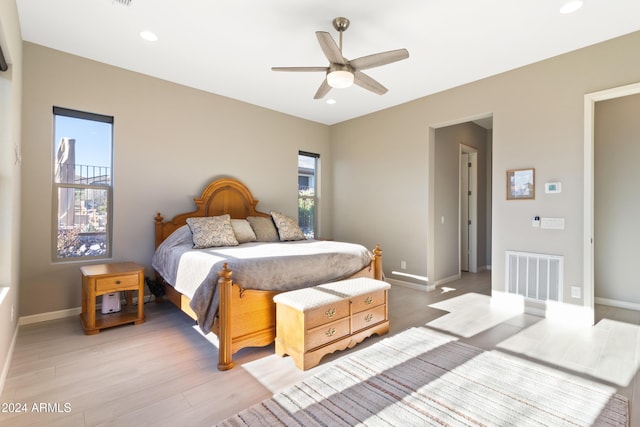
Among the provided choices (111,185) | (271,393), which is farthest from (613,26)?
(111,185)

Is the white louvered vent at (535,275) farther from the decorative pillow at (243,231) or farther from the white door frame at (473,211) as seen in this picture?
the decorative pillow at (243,231)

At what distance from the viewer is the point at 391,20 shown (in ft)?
8.79

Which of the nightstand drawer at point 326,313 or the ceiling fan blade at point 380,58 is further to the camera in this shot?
the ceiling fan blade at point 380,58

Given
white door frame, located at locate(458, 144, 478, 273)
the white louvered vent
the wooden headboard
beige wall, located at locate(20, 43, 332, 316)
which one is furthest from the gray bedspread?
white door frame, located at locate(458, 144, 478, 273)

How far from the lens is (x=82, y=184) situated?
345 centimetres

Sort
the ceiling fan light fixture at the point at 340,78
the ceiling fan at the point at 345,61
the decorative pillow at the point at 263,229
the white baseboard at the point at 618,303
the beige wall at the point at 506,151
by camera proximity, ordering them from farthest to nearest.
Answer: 1. the decorative pillow at the point at 263,229
2. the white baseboard at the point at 618,303
3. the beige wall at the point at 506,151
4. the ceiling fan light fixture at the point at 340,78
5. the ceiling fan at the point at 345,61

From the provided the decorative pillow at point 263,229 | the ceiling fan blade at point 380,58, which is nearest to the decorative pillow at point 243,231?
the decorative pillow at point 263,229

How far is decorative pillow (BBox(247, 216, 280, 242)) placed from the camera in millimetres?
4207

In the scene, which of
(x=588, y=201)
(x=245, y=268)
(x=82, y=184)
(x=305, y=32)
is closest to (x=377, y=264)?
(x=245, y=268)

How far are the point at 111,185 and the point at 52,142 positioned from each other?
2.20ft

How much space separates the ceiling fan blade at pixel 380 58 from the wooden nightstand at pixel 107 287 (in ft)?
9.34

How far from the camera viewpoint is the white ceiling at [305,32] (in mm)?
2525

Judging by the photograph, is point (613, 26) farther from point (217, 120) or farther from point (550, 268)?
point (217, 120)

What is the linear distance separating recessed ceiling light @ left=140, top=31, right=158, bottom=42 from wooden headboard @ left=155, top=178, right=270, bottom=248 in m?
1.80
